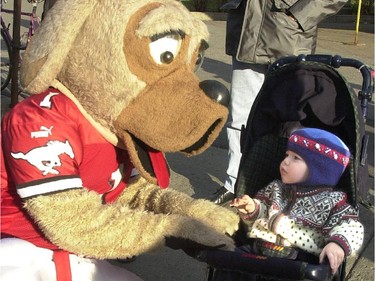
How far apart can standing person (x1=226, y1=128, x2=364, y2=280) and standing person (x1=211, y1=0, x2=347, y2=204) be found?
1.36m

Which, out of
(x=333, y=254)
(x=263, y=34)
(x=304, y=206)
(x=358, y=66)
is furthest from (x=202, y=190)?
(x=333, y=254)

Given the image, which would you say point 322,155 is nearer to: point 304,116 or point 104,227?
point 304,116

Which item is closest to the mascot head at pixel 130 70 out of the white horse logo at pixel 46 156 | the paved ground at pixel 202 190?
the white horse logo at pixel 46 156

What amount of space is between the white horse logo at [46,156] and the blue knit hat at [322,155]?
110 centimetres

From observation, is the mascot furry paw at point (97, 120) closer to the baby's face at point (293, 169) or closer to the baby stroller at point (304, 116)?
the baby's face at point (293, 169)

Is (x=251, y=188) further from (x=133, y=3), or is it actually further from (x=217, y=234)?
(x=133, y=3)

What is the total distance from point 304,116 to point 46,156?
1284 mm

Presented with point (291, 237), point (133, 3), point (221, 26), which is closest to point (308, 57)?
point (291, 237)

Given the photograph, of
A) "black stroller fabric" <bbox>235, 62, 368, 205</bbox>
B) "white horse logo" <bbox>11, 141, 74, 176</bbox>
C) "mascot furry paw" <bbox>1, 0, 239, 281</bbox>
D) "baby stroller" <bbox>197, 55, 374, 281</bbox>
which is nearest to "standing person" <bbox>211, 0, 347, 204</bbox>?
"baby stroller" <bbox>197, 55, 374, 281</bbox>

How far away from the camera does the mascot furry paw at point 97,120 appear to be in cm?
224

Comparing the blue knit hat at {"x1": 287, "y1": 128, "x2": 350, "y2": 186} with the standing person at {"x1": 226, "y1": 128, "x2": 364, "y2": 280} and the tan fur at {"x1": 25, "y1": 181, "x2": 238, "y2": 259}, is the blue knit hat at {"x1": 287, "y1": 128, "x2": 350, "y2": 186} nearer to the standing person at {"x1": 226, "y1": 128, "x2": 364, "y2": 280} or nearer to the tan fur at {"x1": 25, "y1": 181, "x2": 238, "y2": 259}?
the standing person at {"x1": 226, "y1": 128, "x2": 364, "y2": 280}

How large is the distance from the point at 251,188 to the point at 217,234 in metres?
0.73

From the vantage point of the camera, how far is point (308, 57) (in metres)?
3.04

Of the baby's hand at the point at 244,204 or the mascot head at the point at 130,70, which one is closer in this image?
the mascot head at the point at 130,70
